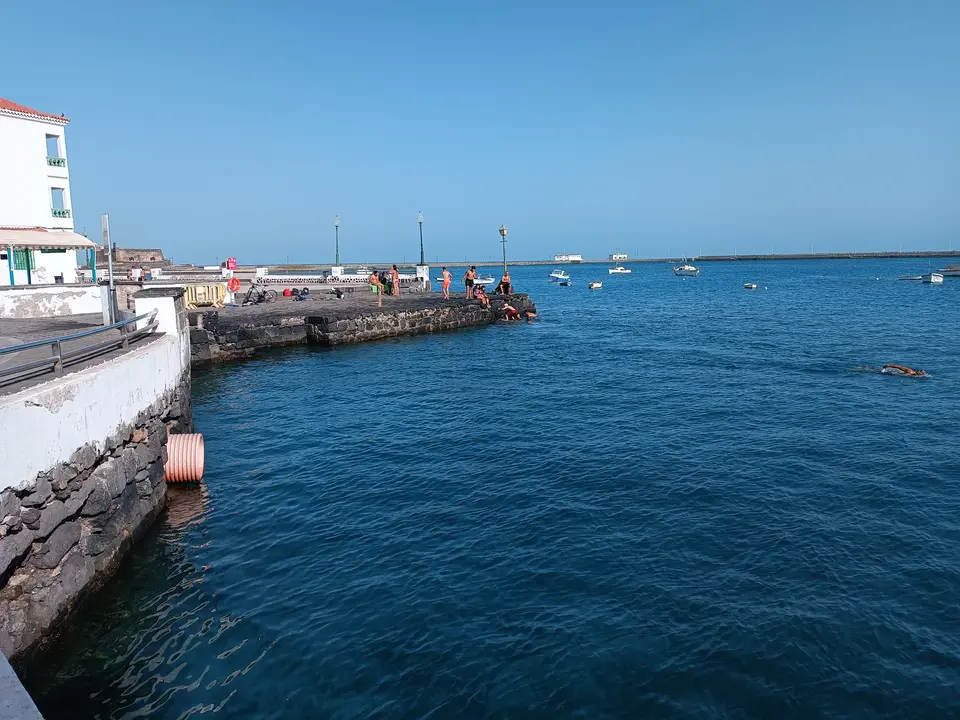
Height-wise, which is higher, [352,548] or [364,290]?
[364,290]

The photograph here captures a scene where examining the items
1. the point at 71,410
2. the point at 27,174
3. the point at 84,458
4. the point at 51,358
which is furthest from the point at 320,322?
the point at 71,410

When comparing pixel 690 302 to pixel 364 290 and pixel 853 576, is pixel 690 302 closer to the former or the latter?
pixel 364 290

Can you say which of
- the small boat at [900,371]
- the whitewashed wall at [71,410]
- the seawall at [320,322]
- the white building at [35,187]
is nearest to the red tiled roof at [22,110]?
the white building at [35,187]

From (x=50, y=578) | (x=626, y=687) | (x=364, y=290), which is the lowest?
(x=626, y=687)

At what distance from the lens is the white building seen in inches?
1131

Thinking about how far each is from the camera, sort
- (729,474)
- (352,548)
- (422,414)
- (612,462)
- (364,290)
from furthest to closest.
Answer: (364,290) → (422,414) → (612,462) → (729,474) → (352,548)

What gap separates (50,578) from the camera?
7.82 metres

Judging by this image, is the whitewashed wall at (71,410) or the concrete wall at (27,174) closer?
the whitewashed wall at (71,410)

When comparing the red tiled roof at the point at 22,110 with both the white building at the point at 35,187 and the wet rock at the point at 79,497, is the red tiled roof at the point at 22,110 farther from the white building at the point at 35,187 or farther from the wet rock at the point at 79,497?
the wet rock at the point at 79,497

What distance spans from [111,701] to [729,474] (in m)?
11.2

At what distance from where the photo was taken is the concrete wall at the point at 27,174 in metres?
29.5

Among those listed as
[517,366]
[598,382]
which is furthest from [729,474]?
[517,366]

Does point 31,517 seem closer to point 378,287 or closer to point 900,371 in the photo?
point 900,371

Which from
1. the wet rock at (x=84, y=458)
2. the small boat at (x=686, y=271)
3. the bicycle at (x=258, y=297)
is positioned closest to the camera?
the wet rock at (x=84, y=458)
